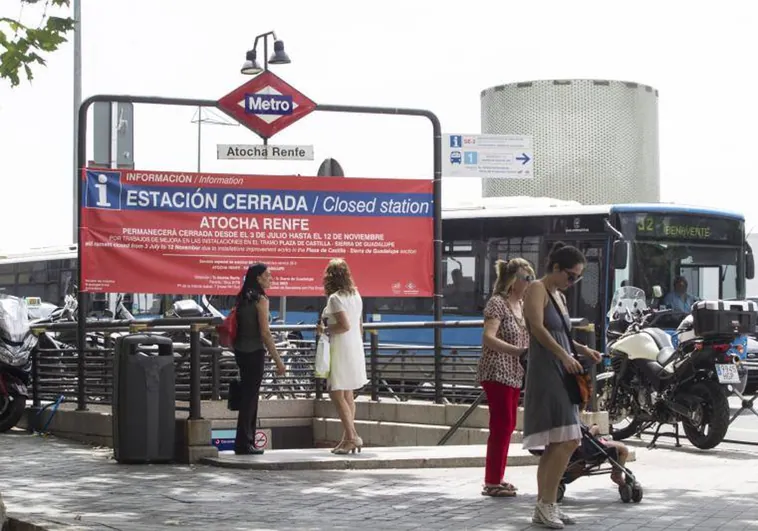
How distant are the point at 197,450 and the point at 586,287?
1209cm

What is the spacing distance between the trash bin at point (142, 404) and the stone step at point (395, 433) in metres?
3.68

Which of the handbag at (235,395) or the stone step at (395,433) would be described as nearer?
the handbag at (235,395)

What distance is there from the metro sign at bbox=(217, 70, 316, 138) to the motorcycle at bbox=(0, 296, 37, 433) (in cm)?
325

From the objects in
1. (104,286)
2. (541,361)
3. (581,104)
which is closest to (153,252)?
(104,286)

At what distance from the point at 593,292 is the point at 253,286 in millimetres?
11505

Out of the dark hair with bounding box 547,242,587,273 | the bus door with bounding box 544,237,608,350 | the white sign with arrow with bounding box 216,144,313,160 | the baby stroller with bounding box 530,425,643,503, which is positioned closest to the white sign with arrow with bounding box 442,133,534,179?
the bus door with bounding box 544,237,608,350

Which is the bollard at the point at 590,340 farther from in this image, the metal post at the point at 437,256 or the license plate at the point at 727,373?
the metal post at the point at 437,256

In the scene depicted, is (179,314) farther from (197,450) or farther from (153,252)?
(197,450)

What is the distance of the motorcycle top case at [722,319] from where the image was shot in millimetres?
13938

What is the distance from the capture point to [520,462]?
12344mm

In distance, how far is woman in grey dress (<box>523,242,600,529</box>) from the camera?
869 cm

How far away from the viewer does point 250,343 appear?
1262 centimetres

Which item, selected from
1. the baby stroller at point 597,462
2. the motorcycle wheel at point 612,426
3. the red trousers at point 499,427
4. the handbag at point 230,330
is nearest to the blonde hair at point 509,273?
the red trousers at point 499,427

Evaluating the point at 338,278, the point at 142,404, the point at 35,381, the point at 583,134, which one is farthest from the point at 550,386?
the point at 583,134
